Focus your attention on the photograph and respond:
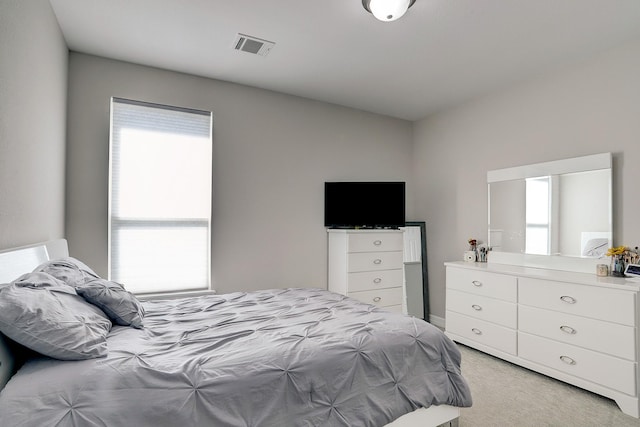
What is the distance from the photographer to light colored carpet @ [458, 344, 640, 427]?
213cm

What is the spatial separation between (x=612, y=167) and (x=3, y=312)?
148 inches

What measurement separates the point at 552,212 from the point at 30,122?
3907 mm

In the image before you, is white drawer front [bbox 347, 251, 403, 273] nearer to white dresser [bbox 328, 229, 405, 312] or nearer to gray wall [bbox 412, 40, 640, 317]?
white dresser [bbox 328, 229, 405, 312]

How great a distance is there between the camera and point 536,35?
2.58m

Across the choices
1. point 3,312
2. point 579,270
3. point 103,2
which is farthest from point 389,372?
point 103,2

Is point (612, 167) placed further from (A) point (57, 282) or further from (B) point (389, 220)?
(A) point (57, 282)

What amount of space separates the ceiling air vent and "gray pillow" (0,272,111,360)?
2.06 metres

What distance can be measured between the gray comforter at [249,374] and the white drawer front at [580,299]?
1288mm

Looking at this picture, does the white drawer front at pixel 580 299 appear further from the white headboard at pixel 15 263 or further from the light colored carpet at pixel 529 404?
the white headboard at pixel 15 263

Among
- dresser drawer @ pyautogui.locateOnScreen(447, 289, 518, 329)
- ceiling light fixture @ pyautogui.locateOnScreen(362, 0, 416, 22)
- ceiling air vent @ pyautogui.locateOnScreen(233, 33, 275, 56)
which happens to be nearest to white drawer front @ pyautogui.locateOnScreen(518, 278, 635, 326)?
dresser drawer @ pyautogui.locateOnScreen(447, 289, 518, 329)

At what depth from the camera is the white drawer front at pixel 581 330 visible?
2.29m

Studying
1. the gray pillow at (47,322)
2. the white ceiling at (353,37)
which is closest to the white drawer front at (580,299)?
the white ceiling at (353,37)

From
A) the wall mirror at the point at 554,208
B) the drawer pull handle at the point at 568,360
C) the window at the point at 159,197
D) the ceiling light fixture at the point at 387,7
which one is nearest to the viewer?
the ceiling light fixture at the point at 387,7

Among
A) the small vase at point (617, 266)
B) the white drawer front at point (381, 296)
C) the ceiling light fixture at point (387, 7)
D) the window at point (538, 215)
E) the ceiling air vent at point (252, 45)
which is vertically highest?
the ceiling air vent at point (252, 45)
